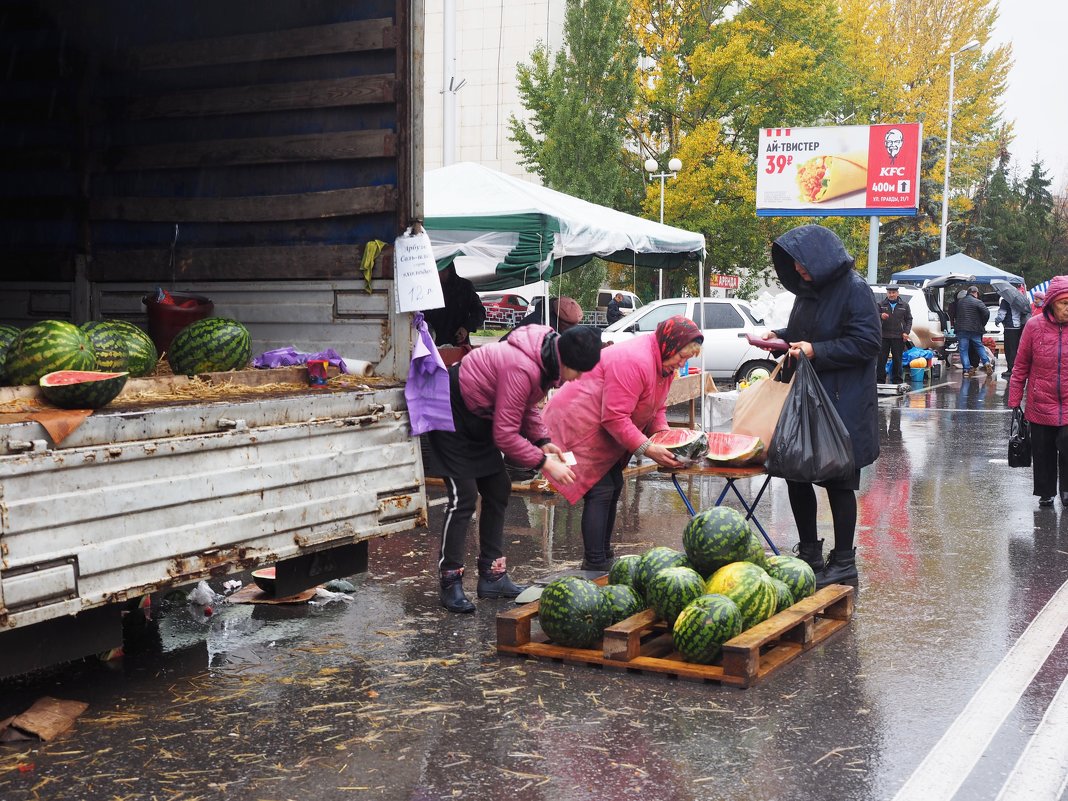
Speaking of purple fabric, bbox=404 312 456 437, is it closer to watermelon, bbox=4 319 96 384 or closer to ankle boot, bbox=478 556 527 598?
ankle boot, bbox=478 556 527 598

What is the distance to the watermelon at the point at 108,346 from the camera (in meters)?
5.28

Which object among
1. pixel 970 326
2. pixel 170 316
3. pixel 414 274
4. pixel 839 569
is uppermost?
pixel 414 274

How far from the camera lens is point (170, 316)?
21.1ft

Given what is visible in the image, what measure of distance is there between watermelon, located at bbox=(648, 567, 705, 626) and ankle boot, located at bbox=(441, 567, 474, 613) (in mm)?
1172

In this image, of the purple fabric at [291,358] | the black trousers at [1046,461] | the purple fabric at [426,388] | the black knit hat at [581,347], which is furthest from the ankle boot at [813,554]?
the black trousers at [1046,461]

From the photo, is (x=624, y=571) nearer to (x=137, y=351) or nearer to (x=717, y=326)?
→ (x=137, y=351)

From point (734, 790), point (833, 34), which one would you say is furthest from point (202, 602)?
point (833, 34)

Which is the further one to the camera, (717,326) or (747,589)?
(717,326)

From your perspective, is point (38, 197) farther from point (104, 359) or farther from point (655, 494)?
point (655, 494)

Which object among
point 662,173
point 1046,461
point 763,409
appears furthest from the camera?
point 662,173

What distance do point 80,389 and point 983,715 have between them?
3.87m

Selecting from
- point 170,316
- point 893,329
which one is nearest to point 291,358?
point 170,316

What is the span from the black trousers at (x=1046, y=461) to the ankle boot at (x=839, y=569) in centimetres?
353

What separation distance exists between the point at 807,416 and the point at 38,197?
4.87m
